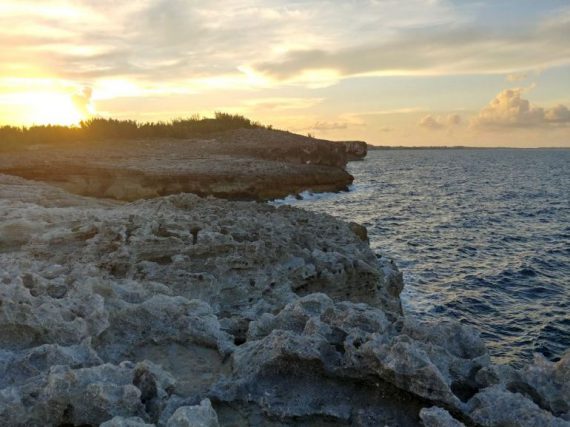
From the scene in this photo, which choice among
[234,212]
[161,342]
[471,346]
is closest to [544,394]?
[471,346]

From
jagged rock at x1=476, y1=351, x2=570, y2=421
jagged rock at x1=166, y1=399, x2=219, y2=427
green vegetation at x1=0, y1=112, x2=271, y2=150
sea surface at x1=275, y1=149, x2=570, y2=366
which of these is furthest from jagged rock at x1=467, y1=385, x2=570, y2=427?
green vegetation at x1=0, y1=112, x2=271, y2=150

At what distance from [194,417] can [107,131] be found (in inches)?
1344

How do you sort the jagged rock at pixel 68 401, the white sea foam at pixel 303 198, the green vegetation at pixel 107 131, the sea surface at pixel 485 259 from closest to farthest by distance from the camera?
1. the jagged rock at pixel 68 401
2. the sea surface at pixel 485 259
3. the white sea foam at pixel 303 198
4. the green vegetation at pixel 107 131

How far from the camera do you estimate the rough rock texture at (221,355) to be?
368 cm

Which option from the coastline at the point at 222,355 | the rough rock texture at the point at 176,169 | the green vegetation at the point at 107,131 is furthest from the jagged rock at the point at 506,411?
the green vegetation at the point at 107,131

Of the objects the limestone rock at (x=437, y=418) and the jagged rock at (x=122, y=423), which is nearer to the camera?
the jagged rock at (x=122, y=423)

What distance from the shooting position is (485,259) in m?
20.2

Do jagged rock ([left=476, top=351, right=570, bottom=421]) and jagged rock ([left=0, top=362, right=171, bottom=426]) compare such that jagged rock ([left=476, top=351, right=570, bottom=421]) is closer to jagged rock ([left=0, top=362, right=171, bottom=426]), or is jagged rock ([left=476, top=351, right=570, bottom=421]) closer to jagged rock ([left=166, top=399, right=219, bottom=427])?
jagged rock ([left=166, top=399, right=219, bottom=427])

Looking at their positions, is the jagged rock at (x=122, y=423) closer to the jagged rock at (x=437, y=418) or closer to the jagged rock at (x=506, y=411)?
the jagged rock at (x=437, y=418)

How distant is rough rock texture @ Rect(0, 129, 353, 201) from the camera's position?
19984 mm

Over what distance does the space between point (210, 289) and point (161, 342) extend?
185 cm

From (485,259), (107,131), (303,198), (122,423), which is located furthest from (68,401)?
(107,131)

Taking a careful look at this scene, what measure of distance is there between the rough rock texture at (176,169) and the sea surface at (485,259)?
1.75 m

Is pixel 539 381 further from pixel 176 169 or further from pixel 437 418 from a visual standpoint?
pixel 176 169
